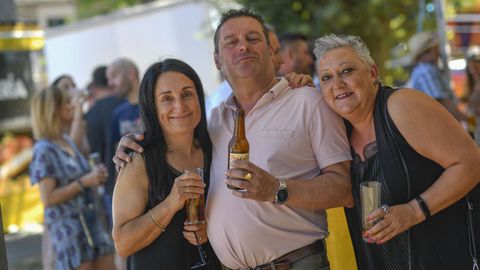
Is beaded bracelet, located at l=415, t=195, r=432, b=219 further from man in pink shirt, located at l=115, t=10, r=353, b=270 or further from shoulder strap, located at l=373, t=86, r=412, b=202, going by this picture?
man in pink shirt, located at l=115, t=10, r=353, b=270

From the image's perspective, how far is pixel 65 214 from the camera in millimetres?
5418

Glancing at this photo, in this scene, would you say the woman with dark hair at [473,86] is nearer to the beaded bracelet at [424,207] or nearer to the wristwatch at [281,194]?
the beaded bracelet at [424,207]

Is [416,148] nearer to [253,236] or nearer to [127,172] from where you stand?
[253,236]

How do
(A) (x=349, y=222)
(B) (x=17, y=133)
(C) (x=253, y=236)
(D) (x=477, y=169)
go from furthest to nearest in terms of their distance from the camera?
→ (B) (x=17, y=133) < (A) (x=349, y=222) < (C) (x=253, y=236) < (D) (x=477, y=169)

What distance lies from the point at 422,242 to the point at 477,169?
1.28ft

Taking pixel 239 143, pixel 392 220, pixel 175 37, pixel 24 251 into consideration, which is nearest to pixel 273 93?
pixel 239 143

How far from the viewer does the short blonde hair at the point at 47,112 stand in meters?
5.51

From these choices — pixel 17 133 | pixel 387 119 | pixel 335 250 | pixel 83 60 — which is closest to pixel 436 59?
pixel 335 250

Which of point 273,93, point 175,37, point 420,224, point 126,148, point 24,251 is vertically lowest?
point 24,251

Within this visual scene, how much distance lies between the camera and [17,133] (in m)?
19.1

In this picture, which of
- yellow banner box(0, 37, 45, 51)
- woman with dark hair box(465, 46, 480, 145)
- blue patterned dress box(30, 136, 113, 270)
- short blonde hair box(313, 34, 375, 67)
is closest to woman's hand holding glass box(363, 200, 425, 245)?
short blonde hair box(313, 34, 375, 67)

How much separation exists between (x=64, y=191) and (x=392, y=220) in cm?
310

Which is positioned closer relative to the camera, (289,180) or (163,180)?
(289,180)

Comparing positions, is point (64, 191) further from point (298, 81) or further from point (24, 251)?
point (24, 251)
